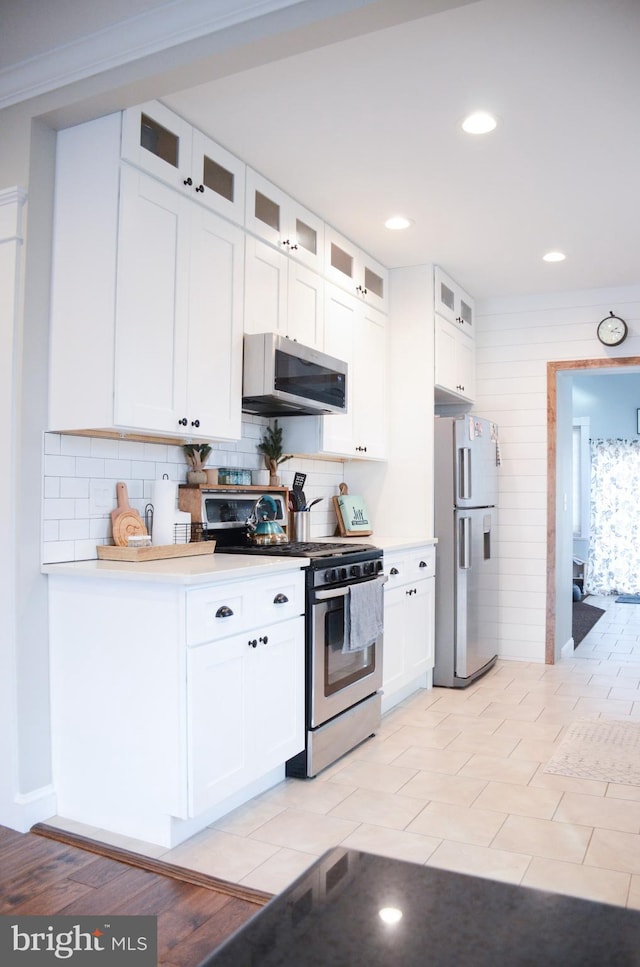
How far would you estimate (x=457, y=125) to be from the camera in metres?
2.98

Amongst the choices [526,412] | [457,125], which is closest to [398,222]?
[457,125]

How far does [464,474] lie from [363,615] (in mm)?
1573

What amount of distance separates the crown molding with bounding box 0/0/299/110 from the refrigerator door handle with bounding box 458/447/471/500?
295cm

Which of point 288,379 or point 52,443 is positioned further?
point 288,379

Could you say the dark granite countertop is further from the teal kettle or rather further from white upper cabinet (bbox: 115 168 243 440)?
the teal kettle

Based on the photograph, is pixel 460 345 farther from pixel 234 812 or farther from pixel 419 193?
pixel 234 812

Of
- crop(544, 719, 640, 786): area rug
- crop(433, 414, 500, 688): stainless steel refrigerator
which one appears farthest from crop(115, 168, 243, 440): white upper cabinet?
crop(544, 719, 640, 786): area rug

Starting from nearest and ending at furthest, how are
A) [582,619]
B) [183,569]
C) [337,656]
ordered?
[183,569], [337,656], [582,619]

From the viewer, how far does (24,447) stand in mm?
2615

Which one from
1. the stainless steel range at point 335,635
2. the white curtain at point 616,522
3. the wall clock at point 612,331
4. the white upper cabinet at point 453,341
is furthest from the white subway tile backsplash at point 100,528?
the white curtain at point 616,522

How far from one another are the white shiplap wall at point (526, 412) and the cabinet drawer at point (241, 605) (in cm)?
292

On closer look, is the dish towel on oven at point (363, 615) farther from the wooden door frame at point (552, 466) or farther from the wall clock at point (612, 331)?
the wall clock at point (612, 331)

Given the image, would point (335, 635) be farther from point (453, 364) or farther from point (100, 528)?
point (453, 364)

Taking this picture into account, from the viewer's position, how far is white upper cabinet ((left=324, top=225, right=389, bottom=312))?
4.12 metres
